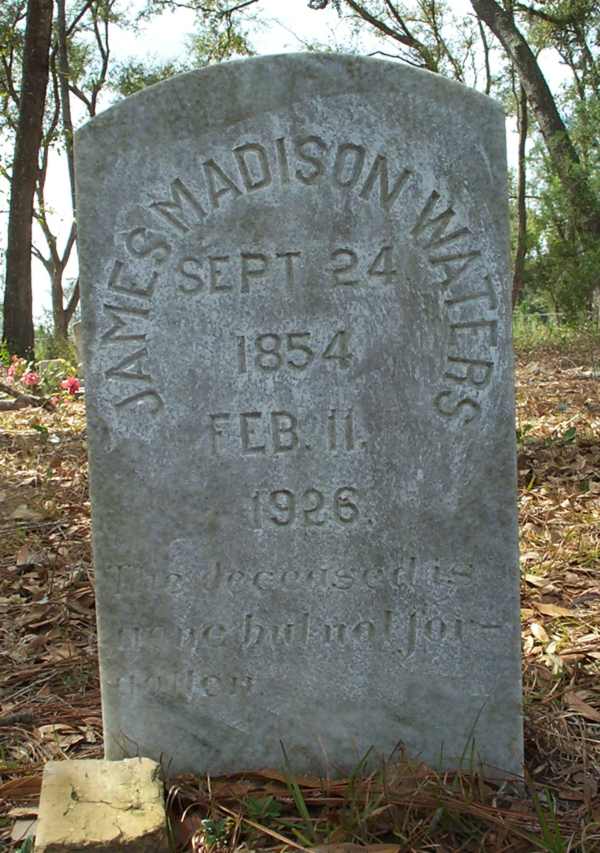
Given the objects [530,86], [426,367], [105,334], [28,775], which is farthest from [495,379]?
[530,86]

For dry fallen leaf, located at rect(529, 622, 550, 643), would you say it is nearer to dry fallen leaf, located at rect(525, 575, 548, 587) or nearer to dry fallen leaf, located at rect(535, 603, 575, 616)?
dry fallen leaf, located at rect(535, 603, 575, 616)

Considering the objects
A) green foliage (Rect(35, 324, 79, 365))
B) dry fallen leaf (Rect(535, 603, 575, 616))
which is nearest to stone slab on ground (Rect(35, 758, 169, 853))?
dry fallen leaf (Rect(535, 603, 575, 616))

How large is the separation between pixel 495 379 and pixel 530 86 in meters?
11.0

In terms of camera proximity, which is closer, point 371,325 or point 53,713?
point 371,325

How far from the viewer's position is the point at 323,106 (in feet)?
5.77

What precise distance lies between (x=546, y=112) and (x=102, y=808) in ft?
38.2

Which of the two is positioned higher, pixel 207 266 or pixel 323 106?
pixel 323 106

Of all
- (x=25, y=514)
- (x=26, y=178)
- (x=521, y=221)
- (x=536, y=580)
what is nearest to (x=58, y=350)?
(x=26, y=178)

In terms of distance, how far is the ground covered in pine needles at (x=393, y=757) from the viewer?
1.70 metres

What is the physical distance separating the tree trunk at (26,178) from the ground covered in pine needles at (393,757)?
267 inches

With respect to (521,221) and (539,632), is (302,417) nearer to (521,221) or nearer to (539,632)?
(539,632)

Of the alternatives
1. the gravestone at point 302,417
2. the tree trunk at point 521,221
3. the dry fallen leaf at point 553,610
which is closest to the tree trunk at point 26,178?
the dry fallen leaf at point 553,610

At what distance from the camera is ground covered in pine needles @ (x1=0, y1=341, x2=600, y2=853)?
170cm

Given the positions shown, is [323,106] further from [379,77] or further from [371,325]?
[371,325]
